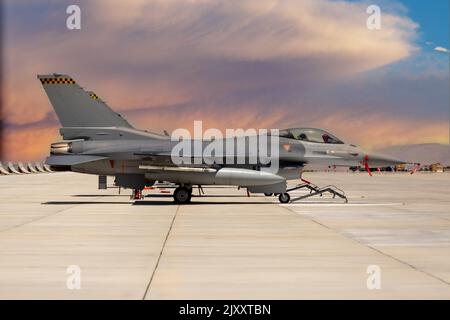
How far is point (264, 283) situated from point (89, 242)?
545 centimetres

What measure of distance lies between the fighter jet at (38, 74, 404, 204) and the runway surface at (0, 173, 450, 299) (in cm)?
479

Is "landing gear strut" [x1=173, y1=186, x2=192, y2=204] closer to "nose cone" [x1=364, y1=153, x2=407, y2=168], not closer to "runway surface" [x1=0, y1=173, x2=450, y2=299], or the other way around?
"runway surface" [x1=0, y1=173, x2=450, y2=299]

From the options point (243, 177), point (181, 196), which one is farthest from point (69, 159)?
point (243, 177)

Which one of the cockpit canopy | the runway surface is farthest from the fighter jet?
the runway surface

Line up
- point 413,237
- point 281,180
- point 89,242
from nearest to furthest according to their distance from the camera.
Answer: point 89,242 < point 413,237 < point 281,180

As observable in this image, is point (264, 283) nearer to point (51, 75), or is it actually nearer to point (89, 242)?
point (89, 242)

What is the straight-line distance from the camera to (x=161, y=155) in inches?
978

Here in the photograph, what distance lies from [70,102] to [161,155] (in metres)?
4.20

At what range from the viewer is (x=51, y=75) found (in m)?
25.8

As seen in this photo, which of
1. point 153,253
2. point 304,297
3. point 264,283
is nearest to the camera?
point 304,297

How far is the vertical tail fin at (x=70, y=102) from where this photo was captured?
2558 cm
